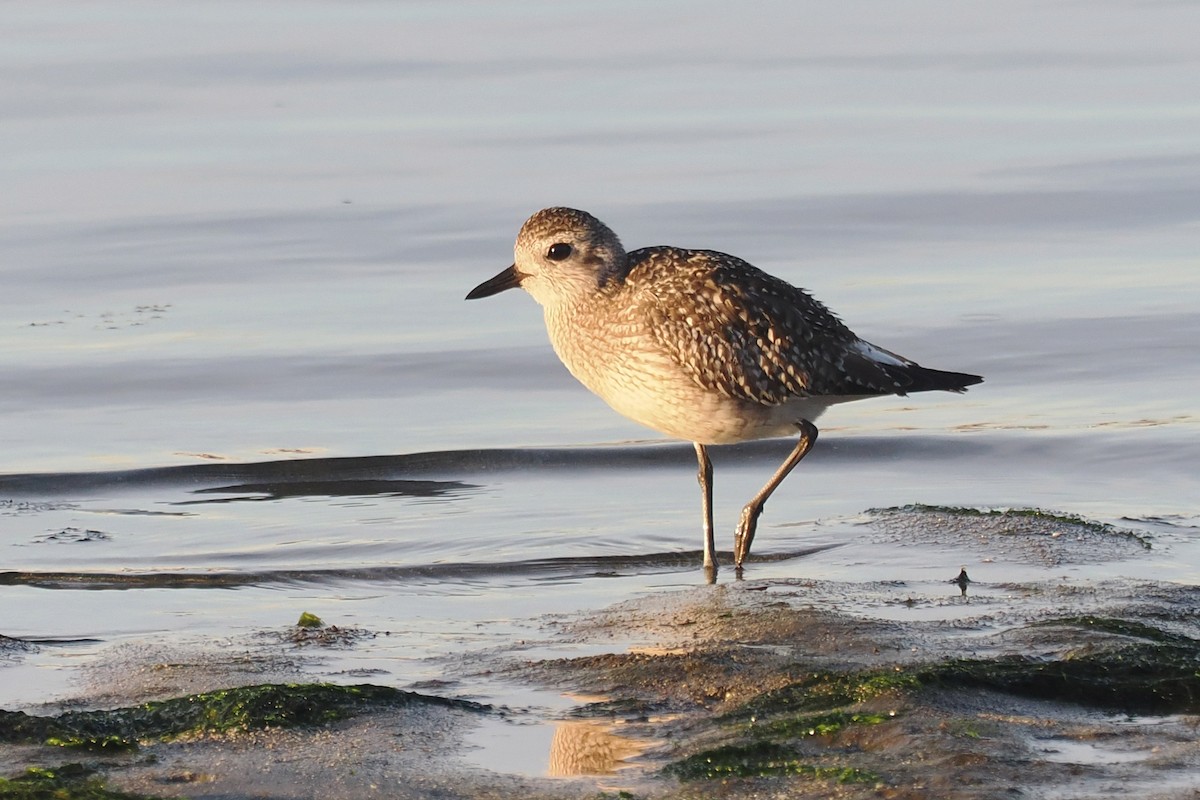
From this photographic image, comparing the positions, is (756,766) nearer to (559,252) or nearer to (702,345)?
(702,345)

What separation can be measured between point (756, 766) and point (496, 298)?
8890 millimetres

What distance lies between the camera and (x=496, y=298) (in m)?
13.3

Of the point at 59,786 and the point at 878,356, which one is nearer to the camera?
the point at 59,786

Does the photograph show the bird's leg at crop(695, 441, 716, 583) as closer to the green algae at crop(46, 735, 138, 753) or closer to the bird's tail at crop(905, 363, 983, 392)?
the bird's tail at crop(905, 363, 983, 392)

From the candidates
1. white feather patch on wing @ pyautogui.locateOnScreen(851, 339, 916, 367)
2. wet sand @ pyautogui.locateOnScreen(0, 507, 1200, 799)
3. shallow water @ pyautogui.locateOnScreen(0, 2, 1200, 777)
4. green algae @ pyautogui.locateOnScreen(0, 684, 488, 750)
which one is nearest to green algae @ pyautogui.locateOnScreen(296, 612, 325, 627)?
wet sand @ pyautogui.locateOnScreen(0, 507, 1200, 799)

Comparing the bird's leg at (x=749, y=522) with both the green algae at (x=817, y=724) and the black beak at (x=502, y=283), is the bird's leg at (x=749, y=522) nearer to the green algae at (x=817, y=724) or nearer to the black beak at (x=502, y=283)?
the black beak at (x=502, y=283)

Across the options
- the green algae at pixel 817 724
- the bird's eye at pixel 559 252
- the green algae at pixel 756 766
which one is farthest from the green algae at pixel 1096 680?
the bird's eye at pixel 559 252

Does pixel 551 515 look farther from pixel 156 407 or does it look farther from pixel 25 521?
pixel 156 407

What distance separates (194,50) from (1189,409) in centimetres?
1313

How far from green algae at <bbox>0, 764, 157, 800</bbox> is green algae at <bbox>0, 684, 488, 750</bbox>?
22 cm

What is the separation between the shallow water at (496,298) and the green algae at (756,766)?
103 centimetres

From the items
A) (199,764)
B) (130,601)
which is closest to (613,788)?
(199,764)

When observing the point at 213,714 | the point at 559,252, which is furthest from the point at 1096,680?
the point at 559,252

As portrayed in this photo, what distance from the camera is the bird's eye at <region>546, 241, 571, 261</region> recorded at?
8.08m
